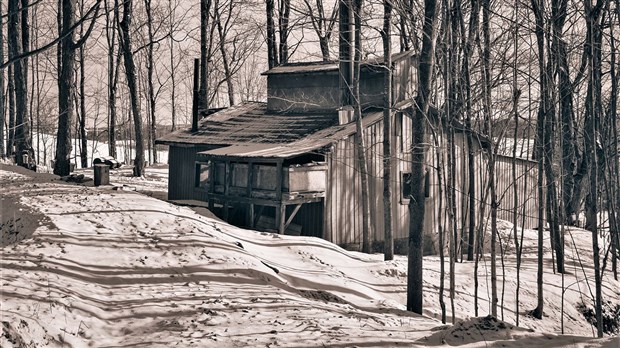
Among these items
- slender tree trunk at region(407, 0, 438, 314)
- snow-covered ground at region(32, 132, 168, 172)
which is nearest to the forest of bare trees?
slender tree trunk at region(407, 0, 438, 314)

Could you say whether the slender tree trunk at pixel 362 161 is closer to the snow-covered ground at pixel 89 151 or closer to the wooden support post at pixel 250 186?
the wooden support post at pixel 250 186

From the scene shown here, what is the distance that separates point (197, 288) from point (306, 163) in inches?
376

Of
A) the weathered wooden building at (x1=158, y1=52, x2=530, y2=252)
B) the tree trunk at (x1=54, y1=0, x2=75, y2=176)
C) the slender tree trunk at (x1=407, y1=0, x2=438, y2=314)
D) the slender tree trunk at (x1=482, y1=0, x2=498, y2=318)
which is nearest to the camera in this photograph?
the slender tree trunk at (x1=482, y1=0, x2=498, y2=318)

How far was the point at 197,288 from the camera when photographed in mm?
11742

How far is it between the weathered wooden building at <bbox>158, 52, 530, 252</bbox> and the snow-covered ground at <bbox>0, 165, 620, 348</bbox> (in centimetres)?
218

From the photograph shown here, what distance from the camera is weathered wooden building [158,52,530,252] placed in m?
20.3

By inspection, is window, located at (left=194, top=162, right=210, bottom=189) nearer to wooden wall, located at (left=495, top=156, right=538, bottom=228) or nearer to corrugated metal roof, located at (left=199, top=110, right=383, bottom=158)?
corrugated metal roof, located at (left=199, top=110, right=383, bottom=158)

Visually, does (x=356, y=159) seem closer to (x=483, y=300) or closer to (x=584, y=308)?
(x=483, y=300)

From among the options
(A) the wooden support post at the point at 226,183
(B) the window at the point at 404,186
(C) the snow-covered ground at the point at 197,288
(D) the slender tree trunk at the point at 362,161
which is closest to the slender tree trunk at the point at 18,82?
(C) the snow-covered ground at the point at 197,288

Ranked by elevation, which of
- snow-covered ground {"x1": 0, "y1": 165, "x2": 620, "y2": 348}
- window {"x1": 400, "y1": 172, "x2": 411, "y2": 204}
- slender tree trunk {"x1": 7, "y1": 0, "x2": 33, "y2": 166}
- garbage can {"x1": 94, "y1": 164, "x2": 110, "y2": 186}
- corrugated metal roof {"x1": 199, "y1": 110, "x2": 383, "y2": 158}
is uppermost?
slender tree trunk {"x1": 7, "y1": 0, "x2": 33, "y2": 166}

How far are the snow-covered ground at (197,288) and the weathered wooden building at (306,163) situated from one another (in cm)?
218

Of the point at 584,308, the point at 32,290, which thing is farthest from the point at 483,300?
the point at 32,290

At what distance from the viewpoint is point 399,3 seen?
15062 millimetres

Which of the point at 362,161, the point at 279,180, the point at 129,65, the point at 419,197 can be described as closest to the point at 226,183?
the point at 279,180
